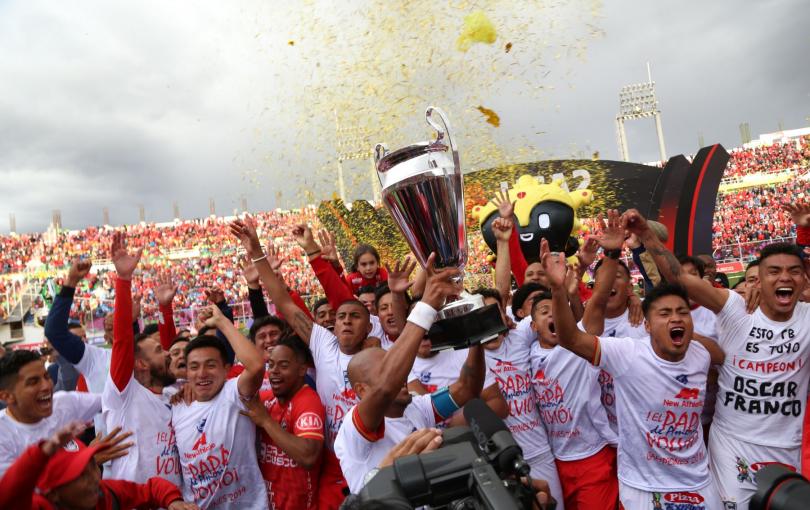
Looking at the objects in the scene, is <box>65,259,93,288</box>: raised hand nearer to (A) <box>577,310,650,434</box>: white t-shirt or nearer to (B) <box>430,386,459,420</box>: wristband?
(B) <box>430,386,459,420</box>: wristband

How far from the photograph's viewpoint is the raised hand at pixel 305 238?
164 inches

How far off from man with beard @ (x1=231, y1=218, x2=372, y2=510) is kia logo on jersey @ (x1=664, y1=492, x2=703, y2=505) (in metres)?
1.76

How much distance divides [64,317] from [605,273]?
3.40 meters

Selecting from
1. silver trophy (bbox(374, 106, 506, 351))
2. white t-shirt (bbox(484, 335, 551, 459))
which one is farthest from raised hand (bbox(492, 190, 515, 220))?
silver trophy (bbox(374, 106, 506, 351))

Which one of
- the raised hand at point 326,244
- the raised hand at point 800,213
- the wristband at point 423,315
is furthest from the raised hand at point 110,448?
the raised hand at point 800,213

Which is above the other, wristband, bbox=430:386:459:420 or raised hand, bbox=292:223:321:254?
raised hand, bbox=292:223:321:254

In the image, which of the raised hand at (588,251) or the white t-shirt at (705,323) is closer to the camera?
the white t-shirt at (705,323)

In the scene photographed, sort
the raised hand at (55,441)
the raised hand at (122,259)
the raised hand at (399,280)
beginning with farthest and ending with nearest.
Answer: the raised hand at (122,259), the raised hand at (399,280), the raised hand at (55,441)

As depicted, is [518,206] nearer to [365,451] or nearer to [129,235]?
[365,451]

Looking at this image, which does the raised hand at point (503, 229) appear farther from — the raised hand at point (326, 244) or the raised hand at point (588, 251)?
the raised hand at point (326, 244)

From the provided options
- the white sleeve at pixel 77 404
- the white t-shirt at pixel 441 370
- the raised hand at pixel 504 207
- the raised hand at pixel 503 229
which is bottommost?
the white t-shirt at pixel 441 370

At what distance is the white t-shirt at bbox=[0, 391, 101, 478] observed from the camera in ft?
9.66

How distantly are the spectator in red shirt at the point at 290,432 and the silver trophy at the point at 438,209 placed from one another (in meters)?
0.91

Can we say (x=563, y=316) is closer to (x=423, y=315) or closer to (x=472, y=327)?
(x=472, y=327)
